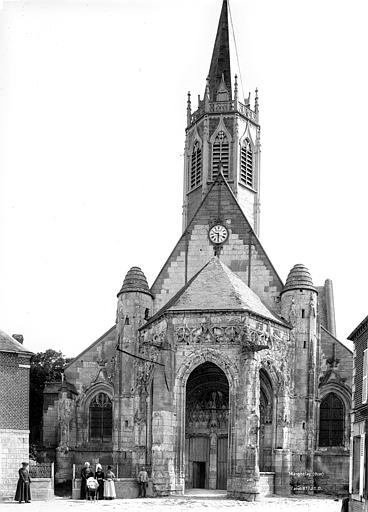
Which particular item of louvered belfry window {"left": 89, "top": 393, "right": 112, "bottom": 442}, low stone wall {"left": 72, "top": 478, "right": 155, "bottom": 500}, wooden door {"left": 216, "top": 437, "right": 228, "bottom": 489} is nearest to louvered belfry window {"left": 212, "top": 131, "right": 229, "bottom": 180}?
louvered belfry window {"left": 89, "top": 393, "right": 112, "bottom": 442}

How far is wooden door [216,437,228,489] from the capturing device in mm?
36656

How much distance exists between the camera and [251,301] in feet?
119

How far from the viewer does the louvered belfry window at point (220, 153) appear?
157 ft

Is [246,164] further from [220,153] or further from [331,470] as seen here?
[331,470]

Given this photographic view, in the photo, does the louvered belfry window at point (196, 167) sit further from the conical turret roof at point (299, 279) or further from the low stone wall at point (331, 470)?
the low stone wall at point (331, 470)

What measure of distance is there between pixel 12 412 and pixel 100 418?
12300mm

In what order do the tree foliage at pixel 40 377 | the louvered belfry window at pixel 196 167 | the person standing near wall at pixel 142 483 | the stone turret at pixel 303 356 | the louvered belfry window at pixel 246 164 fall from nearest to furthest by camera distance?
the person standing near wall at pixel 142 483
the stone turret at pixel 303 356
the louvered belfry window at pixel 246 164
the louvered belfry window at pixel 196 167
the tree foliage at pixel 40 377

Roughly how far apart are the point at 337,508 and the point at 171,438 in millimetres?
7708

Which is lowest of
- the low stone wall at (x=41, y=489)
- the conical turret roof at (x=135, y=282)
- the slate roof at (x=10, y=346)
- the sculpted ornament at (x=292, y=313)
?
the low stone wall at (x=41, y=489)

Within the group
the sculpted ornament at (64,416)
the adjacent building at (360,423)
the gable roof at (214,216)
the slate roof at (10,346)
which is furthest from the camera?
the gable roof at (214,216)

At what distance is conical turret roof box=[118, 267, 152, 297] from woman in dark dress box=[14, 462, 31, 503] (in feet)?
46.8

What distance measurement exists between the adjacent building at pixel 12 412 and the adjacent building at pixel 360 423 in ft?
36.7

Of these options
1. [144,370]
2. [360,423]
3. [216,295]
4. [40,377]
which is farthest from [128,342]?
[40,377]

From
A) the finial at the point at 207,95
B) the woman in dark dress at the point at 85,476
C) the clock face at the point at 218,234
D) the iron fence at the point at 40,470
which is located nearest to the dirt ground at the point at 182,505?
the woman in dark dress at the point at 85,476
